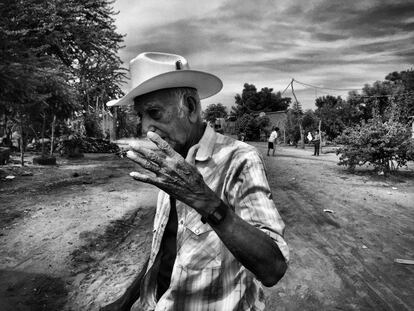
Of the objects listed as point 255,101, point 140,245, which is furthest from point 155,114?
point 255,101

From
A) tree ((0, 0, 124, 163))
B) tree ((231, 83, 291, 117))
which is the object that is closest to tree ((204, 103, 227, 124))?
tree ((231, 83, 291, 117))

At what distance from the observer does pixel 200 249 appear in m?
1.42

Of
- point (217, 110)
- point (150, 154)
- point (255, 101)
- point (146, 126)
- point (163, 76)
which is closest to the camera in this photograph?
point (150, 154)

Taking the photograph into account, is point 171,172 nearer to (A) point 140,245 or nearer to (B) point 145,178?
(B) point 145,178

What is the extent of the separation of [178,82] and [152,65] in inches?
8.6

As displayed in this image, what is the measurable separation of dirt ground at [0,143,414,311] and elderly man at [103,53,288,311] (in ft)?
7.92

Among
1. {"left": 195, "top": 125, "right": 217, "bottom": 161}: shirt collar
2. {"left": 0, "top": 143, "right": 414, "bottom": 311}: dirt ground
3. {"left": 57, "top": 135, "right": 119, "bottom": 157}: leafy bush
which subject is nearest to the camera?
{"left": 195, "top": 125, "right": 217, "bottom": 161}: shirt collar

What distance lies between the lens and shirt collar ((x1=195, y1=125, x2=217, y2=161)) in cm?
151

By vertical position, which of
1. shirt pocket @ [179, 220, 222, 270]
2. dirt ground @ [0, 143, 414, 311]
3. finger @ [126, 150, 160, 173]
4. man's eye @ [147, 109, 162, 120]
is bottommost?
dirt ground @ [0, 143, 414, 311]

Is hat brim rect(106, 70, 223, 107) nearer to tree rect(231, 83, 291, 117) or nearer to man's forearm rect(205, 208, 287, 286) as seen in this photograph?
man's forearm rect(205, 208, 287, 286)

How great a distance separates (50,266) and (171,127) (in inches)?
151

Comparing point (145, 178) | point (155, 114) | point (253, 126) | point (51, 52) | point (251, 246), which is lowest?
point (251, 246)

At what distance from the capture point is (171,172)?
1.10m

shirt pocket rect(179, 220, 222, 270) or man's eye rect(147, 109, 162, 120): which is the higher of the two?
man's eye rect(147, 109, 162, 120)
